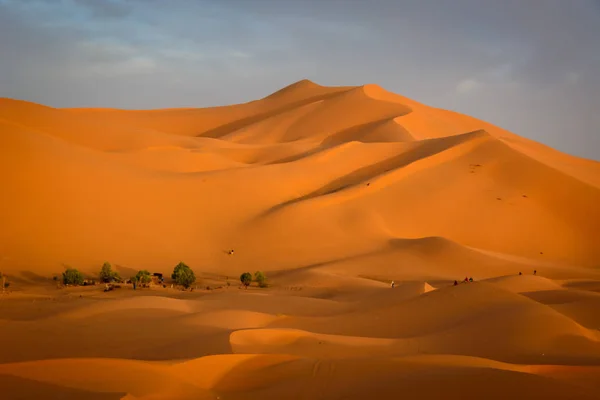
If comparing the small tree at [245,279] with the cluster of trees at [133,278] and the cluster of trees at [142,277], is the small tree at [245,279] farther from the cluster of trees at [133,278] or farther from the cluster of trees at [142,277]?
the cluster of trees at [133,278]

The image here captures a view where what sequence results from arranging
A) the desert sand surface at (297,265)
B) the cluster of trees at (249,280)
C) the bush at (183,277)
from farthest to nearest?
the cluster of trees at (249,280) → the bush at (183,277) → the desert sand surface at (297,265)

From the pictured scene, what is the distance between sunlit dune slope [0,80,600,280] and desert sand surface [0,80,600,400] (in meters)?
0.11

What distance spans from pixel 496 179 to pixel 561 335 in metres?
25.2

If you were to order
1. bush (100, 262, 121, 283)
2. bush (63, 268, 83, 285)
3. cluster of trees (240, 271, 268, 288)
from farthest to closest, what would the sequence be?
cluster of trees (240, 271, 268, 288)
bush (100, 262, 121, 283)
bush (63, 268, 83, 285)

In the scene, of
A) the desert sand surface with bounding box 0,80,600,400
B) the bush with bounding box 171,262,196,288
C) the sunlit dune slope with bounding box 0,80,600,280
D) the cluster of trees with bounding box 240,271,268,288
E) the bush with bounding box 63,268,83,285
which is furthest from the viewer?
the sunlit dune slope with bounding box 0,80,600,280

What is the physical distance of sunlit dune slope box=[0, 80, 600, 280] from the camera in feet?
71.6

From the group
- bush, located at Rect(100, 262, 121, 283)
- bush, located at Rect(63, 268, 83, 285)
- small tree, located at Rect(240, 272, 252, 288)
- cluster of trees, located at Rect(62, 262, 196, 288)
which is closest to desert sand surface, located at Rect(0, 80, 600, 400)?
small tree, located at Rect(240, 272, 252, 288)

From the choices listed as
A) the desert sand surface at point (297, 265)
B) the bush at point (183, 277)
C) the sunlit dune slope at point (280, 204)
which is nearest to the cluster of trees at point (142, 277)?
the bush at point (183, 277)

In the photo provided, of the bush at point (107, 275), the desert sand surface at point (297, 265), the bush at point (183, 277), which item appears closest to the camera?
the desert sand surface at point (297, 265)

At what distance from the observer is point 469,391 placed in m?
5.49

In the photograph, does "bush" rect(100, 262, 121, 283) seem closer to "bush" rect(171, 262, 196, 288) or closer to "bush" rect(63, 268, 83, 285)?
"bush" rect(63, 268, 83, 285)

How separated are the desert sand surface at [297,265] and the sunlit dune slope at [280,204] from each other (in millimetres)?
111

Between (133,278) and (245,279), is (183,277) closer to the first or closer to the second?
(133,278)

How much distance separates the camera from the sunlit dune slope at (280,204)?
21.8 m
